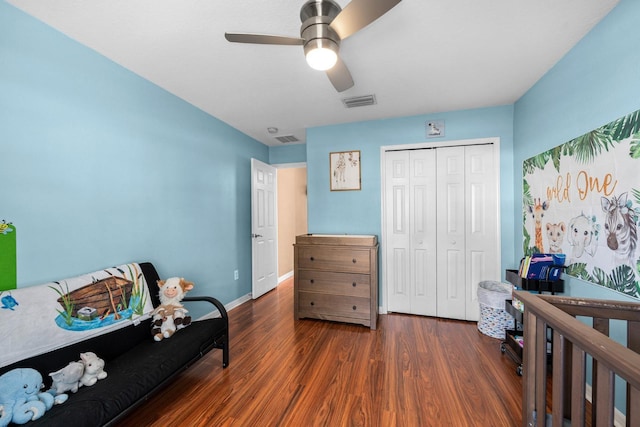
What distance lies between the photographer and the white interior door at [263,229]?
12.5ft

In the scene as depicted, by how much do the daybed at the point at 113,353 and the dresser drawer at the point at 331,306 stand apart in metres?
1.14

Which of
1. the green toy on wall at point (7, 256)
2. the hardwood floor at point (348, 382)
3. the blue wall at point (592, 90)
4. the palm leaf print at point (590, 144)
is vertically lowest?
the hardwood floor at point (348, 382)

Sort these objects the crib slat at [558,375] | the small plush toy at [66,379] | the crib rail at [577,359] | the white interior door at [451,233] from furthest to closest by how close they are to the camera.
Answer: the white interior door at [451,233] → the small plush toy at [66,379] → the crib slat at [558,375] → the crib rail at [577,359]

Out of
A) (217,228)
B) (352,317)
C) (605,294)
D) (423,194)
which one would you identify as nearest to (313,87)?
(423,194)

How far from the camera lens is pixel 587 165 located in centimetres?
172

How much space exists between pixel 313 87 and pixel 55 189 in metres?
2.17

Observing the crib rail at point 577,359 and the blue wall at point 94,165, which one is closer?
the crib rail at point 577,359

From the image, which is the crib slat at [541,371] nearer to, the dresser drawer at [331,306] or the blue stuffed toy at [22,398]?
the dresser drawer at [331,306]

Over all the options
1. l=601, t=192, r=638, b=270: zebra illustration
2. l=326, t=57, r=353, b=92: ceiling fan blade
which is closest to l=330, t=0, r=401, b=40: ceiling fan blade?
l=326, t=57, r=353, b=92: ceiling fan blade

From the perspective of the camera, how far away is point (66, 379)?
1294mm

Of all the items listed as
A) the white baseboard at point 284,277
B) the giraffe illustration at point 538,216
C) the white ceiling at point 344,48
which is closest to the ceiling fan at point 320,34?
the white ceiling at point 344,48

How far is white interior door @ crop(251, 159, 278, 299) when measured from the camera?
3799 mm

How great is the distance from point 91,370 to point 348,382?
1631 millimetres

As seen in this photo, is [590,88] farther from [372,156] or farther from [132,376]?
[132,376]
